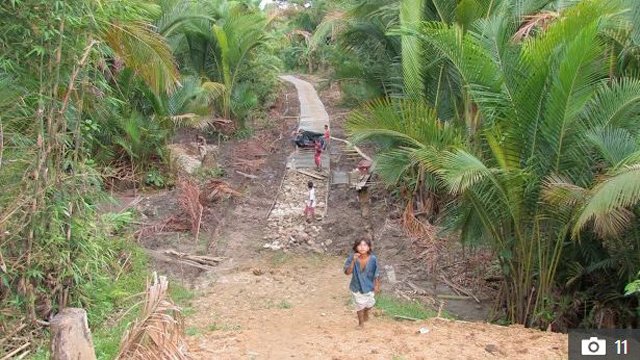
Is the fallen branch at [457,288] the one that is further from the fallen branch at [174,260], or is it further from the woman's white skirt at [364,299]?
the fallen branch at [174,260]

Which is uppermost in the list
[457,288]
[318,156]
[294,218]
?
[318,156]

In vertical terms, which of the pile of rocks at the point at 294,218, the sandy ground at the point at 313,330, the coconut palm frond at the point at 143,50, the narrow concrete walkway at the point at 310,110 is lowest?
the sandy ground at the point at 313,330

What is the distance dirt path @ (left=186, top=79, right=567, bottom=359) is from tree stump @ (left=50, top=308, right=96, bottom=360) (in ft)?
6.08

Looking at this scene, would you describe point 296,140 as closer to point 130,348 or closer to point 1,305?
point 1,305

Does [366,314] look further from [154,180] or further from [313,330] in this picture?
[154,180]

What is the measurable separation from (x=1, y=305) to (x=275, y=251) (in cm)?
548

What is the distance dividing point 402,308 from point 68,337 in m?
4.96

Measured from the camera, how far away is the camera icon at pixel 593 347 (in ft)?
17.2

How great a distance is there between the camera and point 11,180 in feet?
17.6

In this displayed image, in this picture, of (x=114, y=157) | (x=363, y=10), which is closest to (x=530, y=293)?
(x=363, y=10)

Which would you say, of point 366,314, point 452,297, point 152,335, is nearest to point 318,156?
point 452,297

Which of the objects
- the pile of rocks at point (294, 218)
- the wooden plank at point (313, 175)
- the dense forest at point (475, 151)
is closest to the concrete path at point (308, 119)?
the wooden plank at point (313, 175)

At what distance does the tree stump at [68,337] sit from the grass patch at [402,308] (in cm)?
443

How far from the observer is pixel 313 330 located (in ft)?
21.4
